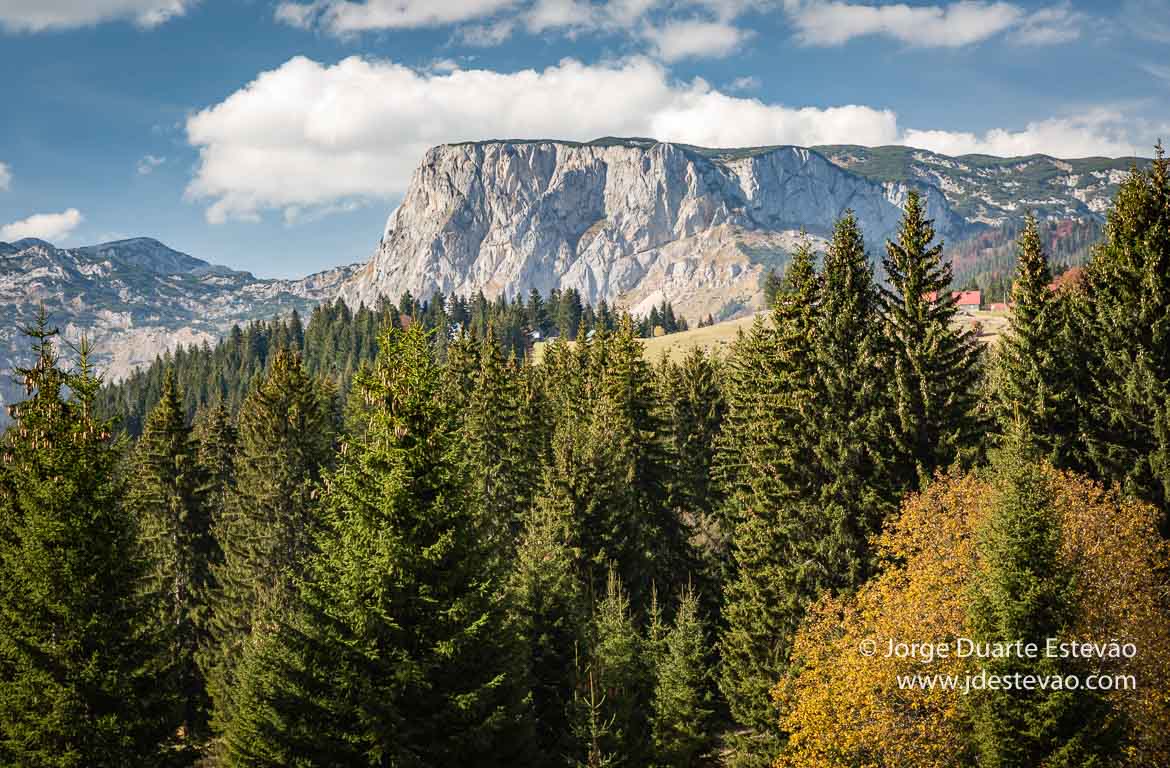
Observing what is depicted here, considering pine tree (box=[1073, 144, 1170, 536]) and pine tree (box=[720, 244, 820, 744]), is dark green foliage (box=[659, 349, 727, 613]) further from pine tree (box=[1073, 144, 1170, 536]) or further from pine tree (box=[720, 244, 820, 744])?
pine tree (box=[1073, 144, 1170, 536])

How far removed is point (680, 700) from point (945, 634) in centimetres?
1338

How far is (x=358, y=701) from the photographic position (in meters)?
19.2

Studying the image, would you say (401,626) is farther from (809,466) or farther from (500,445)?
(500,445)

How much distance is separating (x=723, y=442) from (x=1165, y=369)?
22686mm

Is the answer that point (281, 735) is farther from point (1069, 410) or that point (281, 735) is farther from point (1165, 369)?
point (1165, 369)

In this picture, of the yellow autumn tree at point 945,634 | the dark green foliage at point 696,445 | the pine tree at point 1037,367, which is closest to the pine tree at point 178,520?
the dark green foliage at point 696,445

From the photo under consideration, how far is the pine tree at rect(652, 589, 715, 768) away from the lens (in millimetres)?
32219

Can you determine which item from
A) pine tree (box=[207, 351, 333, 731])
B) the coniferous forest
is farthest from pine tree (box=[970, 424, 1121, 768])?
pine tree (box=[207, 351, 333, 731])

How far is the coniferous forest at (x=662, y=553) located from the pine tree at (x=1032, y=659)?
0.26ft

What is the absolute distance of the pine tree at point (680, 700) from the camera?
32219 millimetres

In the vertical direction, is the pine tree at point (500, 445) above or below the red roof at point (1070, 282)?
below

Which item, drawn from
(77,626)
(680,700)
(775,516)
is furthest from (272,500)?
(775,516)


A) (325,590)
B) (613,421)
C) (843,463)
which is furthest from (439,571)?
(613,421)

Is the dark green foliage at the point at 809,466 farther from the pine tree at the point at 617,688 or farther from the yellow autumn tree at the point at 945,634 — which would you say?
the pine tree at the point at 617,688
